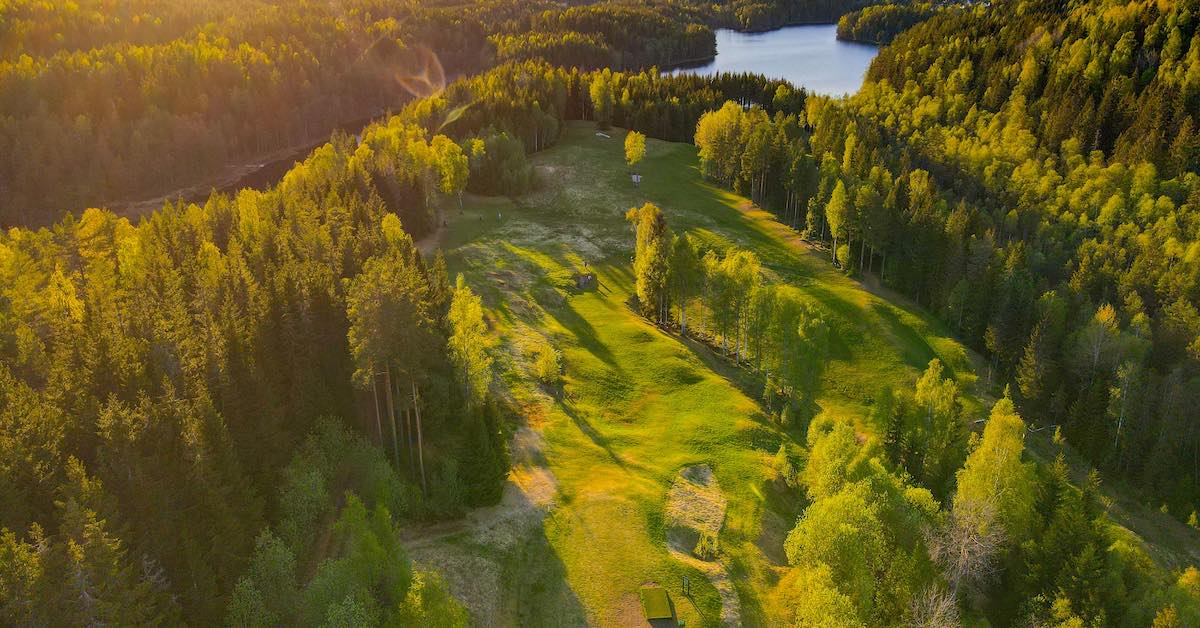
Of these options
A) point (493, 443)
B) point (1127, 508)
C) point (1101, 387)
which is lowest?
point (1127, 508)

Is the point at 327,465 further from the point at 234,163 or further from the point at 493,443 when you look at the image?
the point at 234,163

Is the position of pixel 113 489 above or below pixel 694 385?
above

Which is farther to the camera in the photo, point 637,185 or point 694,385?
point 637,185

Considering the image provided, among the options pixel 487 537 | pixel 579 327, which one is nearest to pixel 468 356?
pixel 487 537

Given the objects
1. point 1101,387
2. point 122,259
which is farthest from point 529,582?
point 1101,387

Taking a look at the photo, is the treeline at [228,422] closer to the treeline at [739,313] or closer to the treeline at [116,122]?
the treeline at [739,313]

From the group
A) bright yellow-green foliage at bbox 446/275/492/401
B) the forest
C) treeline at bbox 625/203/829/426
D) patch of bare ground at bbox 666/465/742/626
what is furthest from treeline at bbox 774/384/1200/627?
bright yellow-green foliage at bbox 446/275/492/401

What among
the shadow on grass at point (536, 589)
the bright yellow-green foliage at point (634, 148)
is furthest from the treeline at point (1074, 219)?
the shadow on grass at point (536, 589)

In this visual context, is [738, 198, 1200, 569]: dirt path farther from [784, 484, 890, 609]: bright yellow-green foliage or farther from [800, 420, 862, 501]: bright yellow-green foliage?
[784, 484, 890, 609]: bright yellow-green foliage
